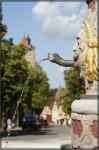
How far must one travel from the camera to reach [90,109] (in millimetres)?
6102

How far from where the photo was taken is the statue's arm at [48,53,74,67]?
716cm

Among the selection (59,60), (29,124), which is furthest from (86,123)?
(29,124)

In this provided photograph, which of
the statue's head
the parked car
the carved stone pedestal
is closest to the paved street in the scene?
the carved stone pedestal

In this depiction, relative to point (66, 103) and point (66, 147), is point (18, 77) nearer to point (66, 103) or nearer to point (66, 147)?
point (66, 103)

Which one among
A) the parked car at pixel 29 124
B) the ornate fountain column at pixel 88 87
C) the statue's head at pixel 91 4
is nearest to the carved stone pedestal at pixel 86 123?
the ornate fountain column at pixel 88 87

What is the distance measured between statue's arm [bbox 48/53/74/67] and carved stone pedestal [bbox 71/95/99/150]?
0.92m

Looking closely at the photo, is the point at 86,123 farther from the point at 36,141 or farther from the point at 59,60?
the point at 36,141

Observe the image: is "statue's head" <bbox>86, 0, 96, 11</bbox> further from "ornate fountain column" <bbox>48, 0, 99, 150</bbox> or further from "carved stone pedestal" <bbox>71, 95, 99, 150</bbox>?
"carved stone pedestal" <bbox>71, 95, 99, 150</bbox>

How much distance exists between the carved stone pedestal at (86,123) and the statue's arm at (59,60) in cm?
92

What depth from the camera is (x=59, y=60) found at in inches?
285

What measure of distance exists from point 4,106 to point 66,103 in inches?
360

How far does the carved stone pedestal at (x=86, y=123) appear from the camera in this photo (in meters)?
6.12

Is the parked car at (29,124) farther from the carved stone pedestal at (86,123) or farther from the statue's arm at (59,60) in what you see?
the carved stone pedestal at (86,123)

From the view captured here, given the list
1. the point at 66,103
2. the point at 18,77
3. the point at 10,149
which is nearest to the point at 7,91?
the point at 18,77
